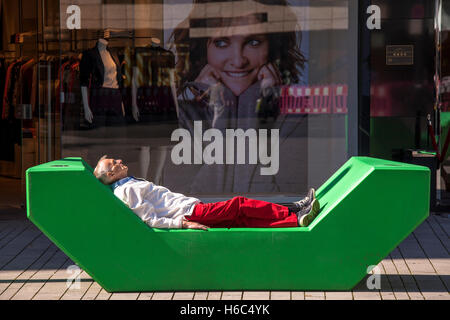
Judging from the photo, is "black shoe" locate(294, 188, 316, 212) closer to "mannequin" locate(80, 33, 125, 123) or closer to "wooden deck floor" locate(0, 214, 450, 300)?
"wooden deck floor" locate(0, 214, 450, 300)

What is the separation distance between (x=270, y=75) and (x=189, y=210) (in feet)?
13.4

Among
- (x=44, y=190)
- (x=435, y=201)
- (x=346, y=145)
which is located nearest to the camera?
(x=44, y=190)

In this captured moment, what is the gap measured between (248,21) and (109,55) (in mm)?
1752

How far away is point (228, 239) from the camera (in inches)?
221

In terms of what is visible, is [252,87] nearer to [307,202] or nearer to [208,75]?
[208,75]

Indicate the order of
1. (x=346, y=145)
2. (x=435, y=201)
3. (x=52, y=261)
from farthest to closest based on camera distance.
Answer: (x=346, y=145)
(x=435, y=201)
(x=52, y=261)

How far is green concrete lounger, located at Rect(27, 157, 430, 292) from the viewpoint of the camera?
555cm

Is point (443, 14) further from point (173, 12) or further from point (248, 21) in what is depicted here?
point (173, 12)

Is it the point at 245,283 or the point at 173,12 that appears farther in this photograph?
the point at 173,12

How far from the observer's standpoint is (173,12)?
31.5 ft

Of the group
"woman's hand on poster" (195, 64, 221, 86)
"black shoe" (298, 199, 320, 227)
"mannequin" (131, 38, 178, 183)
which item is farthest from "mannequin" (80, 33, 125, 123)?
"black shoe" (298, 199, 320, 227)

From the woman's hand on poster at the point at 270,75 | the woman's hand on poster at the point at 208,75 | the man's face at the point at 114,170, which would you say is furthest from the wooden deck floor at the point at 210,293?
the woman's hand on poster at the point at 208,75

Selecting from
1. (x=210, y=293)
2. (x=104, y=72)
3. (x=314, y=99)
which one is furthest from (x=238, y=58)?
(x=210, y=293)

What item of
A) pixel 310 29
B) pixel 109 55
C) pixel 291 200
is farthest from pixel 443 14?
pixel 109 55
